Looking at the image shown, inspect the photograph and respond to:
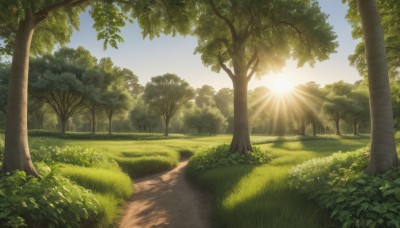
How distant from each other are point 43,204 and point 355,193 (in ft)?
22.8

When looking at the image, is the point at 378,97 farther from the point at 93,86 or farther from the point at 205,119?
the point at 205,119

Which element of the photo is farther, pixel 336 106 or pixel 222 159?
pixel 336 106

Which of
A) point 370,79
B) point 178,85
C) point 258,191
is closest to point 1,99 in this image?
point 178,85

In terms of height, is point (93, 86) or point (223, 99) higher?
point (223, 99)

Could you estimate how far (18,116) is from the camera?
26.7ft

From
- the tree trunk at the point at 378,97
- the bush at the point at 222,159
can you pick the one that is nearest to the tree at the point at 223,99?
the bush at the point at 222,159

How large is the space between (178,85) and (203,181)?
44804 mm

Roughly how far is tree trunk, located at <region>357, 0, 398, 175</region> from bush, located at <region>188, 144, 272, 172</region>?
8492 millimetres

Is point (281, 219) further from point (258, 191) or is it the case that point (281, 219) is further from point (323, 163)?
point (323, 163)

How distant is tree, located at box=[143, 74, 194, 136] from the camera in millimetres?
56094

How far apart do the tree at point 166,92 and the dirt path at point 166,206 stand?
138 ft

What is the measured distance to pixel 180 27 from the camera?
10.3 meters

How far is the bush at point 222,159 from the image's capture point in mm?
15170

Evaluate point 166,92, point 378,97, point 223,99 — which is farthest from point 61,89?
point 223,99
